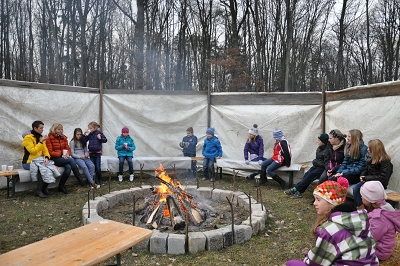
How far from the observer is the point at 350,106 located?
21.2ft

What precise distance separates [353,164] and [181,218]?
3351 mm

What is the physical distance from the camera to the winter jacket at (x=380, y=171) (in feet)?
15.5

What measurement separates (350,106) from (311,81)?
21942 millimetres

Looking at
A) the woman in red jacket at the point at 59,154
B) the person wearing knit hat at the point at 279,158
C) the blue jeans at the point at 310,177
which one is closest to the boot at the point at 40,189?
the woman in red jacket at the point at 59,154

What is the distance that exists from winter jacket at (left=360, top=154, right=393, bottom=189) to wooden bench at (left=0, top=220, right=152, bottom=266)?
4.07 metres

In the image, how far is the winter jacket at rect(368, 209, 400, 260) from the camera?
2678 millimetres

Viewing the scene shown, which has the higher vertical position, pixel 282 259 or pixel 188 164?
pixel 188 164

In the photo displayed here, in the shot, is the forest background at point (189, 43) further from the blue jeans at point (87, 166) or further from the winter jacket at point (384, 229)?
the winter jacket at point (384, 229)

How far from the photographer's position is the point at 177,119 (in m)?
8.80

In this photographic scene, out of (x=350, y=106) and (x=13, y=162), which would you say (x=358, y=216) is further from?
(x=13, y=162)

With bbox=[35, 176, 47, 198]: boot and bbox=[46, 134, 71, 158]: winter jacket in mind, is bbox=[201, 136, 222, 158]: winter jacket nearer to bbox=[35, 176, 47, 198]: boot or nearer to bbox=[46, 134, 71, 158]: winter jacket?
bbox=[46, 134, 71, 158]: winter jacket

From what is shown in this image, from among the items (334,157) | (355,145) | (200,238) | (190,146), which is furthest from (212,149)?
(200,238)

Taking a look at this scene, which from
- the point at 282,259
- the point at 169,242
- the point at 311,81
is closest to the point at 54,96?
the point at 169,242

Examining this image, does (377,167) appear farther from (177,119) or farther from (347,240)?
(177,119)
